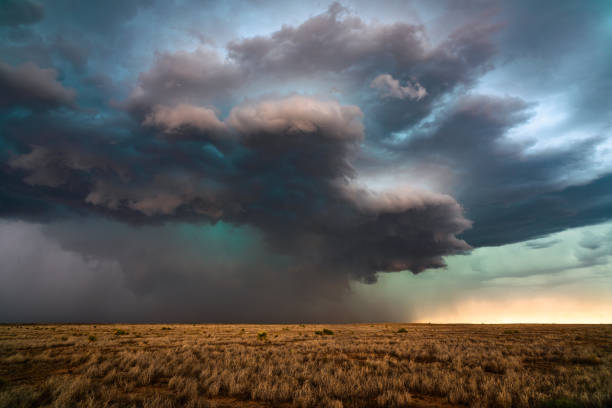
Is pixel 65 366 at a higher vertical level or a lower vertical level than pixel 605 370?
lower

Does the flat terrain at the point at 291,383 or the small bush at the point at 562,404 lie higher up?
the small bush at the point at 562,404

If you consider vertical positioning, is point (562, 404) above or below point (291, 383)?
above

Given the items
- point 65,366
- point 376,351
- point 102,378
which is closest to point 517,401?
point 376,351

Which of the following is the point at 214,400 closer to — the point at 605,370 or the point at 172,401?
the point at 172,401

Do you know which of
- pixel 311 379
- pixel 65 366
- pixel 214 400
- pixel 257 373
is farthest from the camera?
pixel 65 366

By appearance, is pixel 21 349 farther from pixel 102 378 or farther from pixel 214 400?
pixel 214 400

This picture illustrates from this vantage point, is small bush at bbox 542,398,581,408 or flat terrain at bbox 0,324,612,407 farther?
flat terrain at bbox 0,324,612,407

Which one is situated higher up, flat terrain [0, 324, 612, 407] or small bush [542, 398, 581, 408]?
small bush [542, 398, 581, 408]

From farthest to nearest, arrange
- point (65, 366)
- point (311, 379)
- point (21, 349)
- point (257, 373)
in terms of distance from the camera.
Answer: point (21, 349) → point (65, 366) → point (257, 373) → point (311, 379)

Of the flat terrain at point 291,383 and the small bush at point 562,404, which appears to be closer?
the small bush at point 562,404

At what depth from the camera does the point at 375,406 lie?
30.8ft

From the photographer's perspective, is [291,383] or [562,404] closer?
[562,404]

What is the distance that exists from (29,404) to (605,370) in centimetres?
2281

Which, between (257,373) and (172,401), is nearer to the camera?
(172,401)
